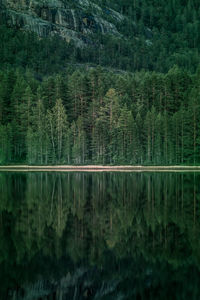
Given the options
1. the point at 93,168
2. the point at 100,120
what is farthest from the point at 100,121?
the point at 93,168

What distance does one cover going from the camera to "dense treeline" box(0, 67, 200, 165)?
94.5 m

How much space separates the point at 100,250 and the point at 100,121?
271ft

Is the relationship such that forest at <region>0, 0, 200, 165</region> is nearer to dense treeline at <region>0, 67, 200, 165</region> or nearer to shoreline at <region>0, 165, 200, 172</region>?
dense treeline at <region>0, 67, 200, 165</region>

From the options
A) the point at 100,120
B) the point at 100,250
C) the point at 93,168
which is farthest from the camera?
the point at 100,120

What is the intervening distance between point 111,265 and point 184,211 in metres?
11.7

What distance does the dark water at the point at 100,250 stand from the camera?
14.7 metres

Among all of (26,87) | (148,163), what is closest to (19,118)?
(26,87)

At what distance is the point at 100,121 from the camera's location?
100750 mm

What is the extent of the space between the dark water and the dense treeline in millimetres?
63401

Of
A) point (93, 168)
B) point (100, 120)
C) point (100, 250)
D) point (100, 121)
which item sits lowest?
point (100, 250)

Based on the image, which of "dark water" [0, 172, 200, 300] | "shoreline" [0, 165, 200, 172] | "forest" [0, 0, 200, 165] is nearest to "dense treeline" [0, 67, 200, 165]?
"forest" [0, 0, 200, 165]

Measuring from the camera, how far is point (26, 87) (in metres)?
110

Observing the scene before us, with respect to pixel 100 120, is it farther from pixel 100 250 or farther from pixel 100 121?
pixel 100 250

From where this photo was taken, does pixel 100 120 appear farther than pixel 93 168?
Yes
